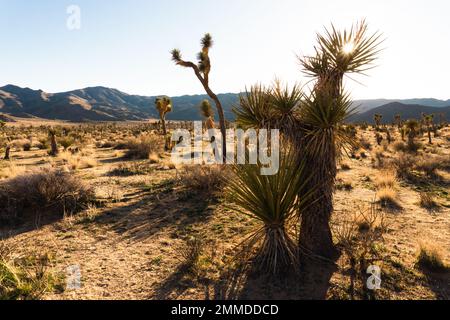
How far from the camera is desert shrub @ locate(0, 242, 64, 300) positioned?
4.12 meters

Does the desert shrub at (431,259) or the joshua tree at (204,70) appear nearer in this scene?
the desert shrub at (431,259)

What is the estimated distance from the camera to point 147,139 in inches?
782

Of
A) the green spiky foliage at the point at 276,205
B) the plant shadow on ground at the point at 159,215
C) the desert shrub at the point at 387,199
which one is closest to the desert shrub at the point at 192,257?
the green spiky foliage at the point at 276,205

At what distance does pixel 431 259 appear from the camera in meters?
4.89

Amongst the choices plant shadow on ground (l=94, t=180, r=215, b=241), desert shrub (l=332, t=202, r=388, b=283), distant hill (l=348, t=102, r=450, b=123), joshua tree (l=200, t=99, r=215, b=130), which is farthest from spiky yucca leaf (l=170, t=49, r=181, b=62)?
distant hill (l=348, t=102, r=450, b=123)

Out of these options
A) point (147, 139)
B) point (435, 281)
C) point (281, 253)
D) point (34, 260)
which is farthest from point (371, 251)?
point (147, 139)

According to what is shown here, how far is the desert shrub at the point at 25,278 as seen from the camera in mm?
4125

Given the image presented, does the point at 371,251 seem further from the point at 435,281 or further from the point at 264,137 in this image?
the point at 264,137

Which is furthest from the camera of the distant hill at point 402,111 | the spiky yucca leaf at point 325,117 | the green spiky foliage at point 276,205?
the distant hill at point 402,111

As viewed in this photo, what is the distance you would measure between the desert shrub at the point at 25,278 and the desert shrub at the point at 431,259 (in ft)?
18.1

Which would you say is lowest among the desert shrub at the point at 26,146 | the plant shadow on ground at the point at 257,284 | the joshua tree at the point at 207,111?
the plant shadow on ground at the point at 257,284

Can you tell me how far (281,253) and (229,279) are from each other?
2.90 feet

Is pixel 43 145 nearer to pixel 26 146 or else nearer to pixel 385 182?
pixel 26 146

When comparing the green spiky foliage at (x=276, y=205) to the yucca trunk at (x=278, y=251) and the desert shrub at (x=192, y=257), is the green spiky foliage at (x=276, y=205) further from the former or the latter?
the desert shrub at (x=192, y=257)
